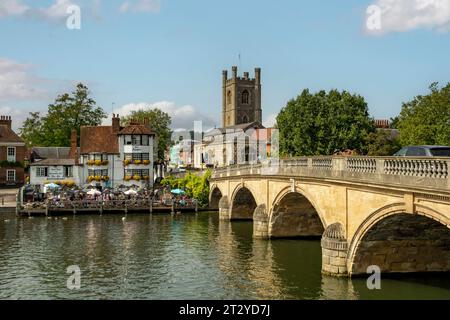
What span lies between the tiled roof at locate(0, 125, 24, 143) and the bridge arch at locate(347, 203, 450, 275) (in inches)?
2551

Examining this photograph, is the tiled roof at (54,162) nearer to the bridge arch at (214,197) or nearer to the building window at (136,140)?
the building window at (136,140)

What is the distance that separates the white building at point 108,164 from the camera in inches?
2923

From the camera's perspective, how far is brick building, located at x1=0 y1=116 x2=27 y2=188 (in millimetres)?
79000

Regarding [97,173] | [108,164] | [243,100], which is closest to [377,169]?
[108,164]

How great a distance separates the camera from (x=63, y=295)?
83.9ft

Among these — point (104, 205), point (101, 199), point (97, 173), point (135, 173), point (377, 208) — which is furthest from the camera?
point (135, 173)

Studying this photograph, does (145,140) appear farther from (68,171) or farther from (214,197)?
(214,197)

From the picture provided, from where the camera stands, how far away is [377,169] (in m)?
23.4

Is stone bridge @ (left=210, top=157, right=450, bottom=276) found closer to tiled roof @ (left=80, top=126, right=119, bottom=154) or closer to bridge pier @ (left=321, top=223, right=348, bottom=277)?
bridge pier @ (left=321, top=223, right=348, bottom=277)

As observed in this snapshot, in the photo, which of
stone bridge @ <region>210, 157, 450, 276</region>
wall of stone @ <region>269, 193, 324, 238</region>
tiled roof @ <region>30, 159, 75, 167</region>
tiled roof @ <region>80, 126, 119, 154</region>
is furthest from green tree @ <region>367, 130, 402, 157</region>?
tiled roof @ <region>30, 159, 75, 167</region>

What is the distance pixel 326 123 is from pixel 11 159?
151ft

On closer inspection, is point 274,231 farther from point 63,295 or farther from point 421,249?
point 63,295

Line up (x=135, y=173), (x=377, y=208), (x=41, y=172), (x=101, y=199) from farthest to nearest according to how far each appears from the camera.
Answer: (x=135, y=173) < (x=41, y=172) < (x=101, y=199) < (x=377, y=208)
